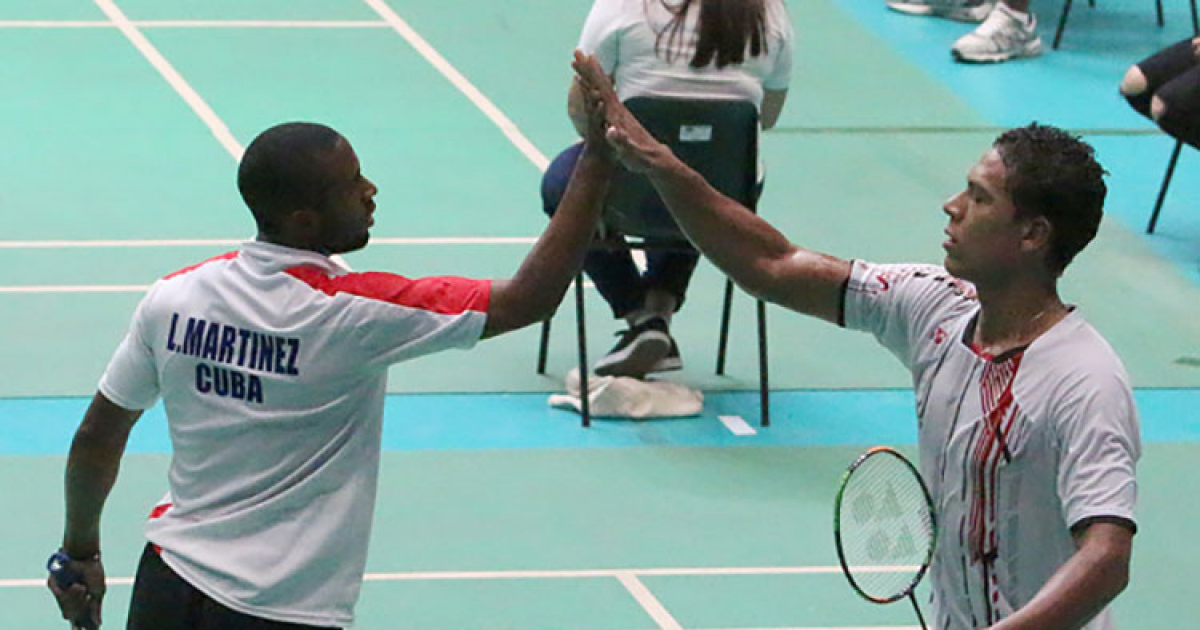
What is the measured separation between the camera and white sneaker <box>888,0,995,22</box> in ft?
44.0

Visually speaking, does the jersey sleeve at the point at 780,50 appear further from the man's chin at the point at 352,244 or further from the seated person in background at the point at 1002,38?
the seated person in background at the point at 1002,38

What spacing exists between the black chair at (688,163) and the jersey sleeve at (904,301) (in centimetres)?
302

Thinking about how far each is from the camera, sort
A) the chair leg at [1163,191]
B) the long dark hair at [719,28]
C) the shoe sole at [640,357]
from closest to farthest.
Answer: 1. the long dark hair at [719,28]
2. the shoe sole at [640,357]
3. the chair leg at [1163,191]

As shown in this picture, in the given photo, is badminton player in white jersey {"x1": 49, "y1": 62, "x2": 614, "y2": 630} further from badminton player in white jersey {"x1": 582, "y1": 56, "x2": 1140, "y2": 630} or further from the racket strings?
the racket strings

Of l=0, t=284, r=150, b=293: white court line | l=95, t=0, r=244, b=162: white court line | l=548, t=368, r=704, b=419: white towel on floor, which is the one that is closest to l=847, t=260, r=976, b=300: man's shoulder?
l=548, t=368, r=704, b=419: white towel on floor

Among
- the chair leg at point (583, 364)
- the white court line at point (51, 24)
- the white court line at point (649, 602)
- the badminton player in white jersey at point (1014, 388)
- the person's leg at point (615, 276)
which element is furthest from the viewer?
the white court line at point (51, 24)

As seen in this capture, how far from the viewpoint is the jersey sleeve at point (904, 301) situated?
3.73 m

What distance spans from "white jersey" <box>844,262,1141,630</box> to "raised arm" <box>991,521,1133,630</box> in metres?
0.04

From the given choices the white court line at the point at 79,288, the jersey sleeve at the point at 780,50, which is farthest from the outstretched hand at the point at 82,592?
the white court line at the point at 79,288

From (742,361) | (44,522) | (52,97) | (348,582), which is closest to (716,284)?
(742,361)

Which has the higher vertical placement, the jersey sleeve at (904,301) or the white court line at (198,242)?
the jersey sleeve at (904,301)

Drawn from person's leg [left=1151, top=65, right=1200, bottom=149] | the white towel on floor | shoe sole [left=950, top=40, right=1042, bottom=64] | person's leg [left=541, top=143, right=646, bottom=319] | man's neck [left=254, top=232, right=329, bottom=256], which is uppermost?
man's neck [left=254, top=232, right=329, bottom=256]

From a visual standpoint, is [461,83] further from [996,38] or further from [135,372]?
[135,372]

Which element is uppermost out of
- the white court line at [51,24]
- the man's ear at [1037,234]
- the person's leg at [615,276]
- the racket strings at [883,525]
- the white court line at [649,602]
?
the man's ear at [1037,234]
